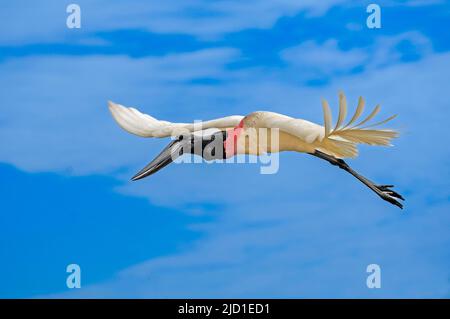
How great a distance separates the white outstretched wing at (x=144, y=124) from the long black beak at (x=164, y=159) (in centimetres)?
9

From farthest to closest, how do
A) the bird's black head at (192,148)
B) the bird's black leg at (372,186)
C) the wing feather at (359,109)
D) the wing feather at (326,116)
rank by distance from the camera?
the bird's black head at (192,148)
the bird's black leg at (372,186)
the wing feather at (359,109)
the wing feather at (326,116)

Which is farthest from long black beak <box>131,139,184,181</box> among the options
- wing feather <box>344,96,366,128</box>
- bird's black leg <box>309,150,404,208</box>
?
wing feather <box>344,96,366,128</box>

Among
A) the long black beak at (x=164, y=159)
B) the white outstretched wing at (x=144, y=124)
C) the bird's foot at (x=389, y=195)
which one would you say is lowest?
the bird's foot at (x=389, y=195)

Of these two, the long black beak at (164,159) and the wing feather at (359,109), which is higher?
the long black beak at (164,159)

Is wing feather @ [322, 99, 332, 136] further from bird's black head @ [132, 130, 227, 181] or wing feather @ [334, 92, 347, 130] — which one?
bird's black head @ [132, 130, 227, 181]

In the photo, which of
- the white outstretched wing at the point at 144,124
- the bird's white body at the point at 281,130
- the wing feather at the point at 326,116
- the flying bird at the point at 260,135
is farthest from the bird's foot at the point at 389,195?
the white outstretched wing at the point at 144,124

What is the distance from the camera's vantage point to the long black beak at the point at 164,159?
7094 millimetres

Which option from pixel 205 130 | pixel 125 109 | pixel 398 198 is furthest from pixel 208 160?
pixel 398 198

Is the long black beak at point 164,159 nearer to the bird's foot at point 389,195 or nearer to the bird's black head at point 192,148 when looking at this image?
the bird's black head at point 192,148

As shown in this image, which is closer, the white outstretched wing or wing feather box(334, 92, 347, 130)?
wing feather box(334, 92, 347, 130)

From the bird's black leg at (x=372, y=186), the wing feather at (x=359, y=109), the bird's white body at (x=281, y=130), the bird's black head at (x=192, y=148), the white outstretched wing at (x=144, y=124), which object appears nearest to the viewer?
the wing feather at (x=359, y=109)

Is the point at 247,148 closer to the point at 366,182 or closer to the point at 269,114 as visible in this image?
the point at 269,114

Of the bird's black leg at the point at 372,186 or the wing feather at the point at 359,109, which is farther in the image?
the bird's black leg at the point at 372,186

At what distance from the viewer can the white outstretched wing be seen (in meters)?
7.09
